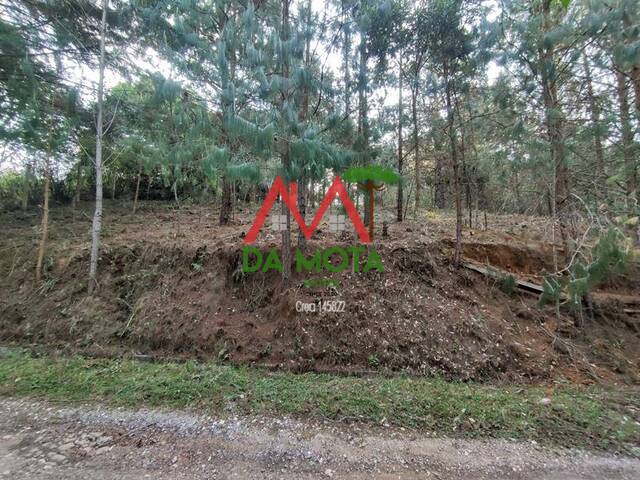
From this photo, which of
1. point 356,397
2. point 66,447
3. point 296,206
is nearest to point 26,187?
point 296,206

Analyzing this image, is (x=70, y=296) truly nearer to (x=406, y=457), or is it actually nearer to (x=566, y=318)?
(x=406, y=457)

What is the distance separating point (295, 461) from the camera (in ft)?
6.83

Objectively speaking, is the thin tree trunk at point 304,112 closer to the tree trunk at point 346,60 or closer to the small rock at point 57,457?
the tree trunk at point 346,60

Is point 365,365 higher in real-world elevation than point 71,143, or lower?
lower

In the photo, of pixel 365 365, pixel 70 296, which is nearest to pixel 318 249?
pixel 365 365

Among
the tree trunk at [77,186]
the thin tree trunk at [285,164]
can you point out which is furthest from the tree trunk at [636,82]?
the tree trunk at [77,186]

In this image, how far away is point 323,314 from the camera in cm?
403

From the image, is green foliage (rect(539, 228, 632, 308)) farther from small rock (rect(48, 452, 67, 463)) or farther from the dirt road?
small rock (rect(48, 452, 67, 463))

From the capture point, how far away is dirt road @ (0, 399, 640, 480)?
77.6 inches

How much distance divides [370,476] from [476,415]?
132 cm

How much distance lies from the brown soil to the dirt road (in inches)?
47.6

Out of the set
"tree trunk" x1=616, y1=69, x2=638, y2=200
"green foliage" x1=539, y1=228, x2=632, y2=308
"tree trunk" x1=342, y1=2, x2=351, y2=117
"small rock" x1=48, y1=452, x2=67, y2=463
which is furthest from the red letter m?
"tree trunk" x1=616, y1=69, x2=638, y2=200

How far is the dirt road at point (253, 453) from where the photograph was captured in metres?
1.97

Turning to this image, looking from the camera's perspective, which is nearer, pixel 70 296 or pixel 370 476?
pixel 370 476
